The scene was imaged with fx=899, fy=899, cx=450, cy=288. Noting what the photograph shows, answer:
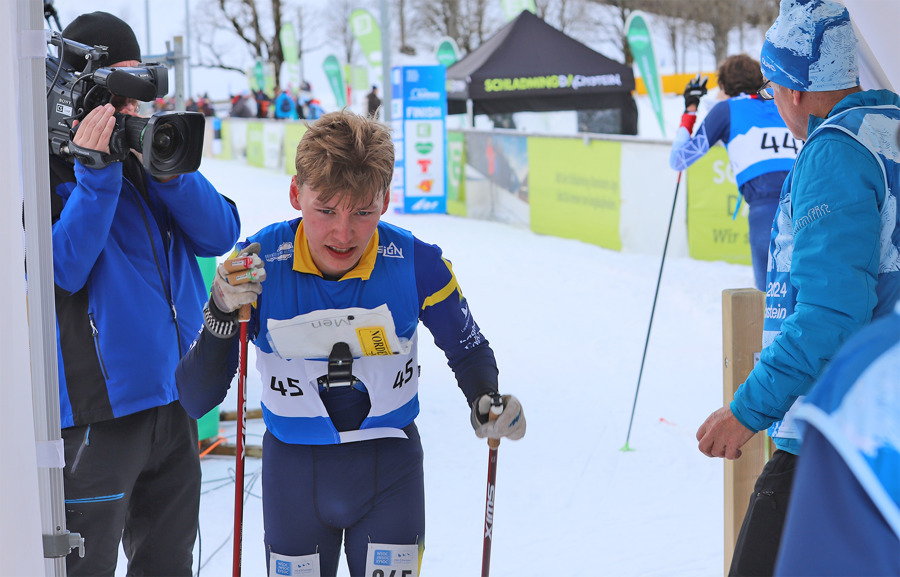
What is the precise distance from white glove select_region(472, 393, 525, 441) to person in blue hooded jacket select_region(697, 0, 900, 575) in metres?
0.43

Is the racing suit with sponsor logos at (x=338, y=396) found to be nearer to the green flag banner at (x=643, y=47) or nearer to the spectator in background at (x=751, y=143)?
the spectator in background at (x=751, y=143)

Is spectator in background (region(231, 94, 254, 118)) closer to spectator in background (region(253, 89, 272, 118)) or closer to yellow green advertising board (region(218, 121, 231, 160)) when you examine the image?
spectator in background (region(253, 89, 272, 118))

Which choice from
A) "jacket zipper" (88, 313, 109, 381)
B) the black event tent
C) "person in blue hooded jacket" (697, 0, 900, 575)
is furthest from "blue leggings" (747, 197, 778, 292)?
the black event tent

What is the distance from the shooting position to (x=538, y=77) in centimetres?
1739

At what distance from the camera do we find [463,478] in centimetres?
482

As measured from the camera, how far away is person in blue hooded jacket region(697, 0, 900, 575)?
1845mm

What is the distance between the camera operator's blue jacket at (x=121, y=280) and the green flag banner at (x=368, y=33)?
2167cm

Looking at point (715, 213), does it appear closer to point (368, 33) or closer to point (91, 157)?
point (91, 157)

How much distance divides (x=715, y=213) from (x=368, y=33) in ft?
51.9

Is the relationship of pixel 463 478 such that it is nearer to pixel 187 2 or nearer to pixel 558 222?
pixel 558 222

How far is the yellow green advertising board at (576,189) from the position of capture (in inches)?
433

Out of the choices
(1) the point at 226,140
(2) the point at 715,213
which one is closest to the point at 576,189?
(2) the point at 715,213

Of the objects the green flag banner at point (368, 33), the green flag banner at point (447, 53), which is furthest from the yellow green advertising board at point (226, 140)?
the green flag banner at point (447, 53)

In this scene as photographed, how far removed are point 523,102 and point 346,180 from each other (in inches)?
639
